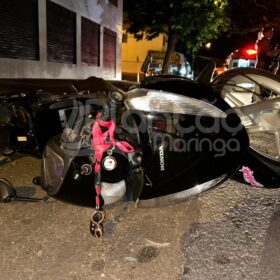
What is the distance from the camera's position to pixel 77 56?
16625 mm

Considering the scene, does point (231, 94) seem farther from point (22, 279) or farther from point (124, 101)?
point (22, 279)

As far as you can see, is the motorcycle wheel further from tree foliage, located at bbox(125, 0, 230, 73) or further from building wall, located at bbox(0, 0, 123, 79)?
tree foliage, located at bbox(125, 0, 230, 73)

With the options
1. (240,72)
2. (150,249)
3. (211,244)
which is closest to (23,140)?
(150,249)

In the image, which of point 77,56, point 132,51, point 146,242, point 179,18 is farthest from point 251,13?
point 146,242

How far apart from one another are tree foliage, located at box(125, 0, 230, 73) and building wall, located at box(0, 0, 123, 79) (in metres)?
2.72

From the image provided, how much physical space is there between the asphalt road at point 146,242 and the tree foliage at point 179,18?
17.5 metres

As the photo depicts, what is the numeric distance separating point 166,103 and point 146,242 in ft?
3.66

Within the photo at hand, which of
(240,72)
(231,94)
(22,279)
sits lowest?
(22,279)

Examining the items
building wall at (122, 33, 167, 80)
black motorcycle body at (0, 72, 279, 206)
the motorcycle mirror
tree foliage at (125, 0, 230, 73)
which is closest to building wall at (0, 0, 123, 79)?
tree foliage at (125, 0, 230, 73)

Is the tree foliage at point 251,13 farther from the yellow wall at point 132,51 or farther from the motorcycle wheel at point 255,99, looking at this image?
the motorcycle wheel at point 255,99

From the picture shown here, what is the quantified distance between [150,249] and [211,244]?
0.49m

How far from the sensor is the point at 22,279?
2.12 meters

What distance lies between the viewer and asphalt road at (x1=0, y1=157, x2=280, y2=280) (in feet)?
7.38

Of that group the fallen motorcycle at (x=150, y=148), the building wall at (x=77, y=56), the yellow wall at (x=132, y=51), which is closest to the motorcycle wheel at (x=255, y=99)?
the fallen motorcycle at (x=150, y=148)
